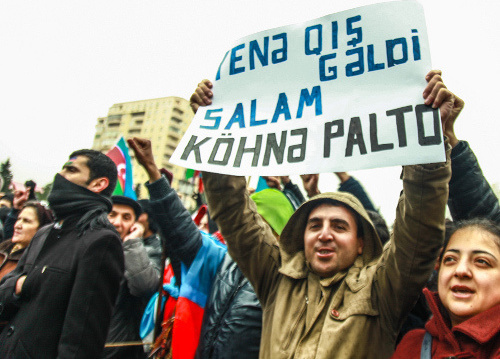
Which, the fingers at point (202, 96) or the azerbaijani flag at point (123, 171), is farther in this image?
the azerbaijani flag at point (123, 171)

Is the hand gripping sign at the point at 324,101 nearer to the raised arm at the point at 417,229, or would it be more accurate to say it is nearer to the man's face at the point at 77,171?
the raised arm at the point at 417,229

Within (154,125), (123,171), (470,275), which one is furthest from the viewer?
(154,125)

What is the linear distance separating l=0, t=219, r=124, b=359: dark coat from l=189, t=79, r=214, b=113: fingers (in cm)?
88

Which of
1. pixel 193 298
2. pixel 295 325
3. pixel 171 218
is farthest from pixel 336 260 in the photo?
pixel 171 218

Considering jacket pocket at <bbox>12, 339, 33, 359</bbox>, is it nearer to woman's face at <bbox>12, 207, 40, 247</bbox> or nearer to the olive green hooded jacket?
the olive green hooded jacket

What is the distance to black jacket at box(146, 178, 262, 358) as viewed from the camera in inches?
78.3

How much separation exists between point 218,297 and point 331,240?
0.79 metres

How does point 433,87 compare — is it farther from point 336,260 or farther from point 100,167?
point 100,167

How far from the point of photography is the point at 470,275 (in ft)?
4.63

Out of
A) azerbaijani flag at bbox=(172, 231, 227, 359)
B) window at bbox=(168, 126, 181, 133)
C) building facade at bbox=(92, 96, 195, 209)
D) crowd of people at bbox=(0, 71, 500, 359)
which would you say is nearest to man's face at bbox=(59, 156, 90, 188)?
crowd of people at bbox=(0, 71, 500, 359)

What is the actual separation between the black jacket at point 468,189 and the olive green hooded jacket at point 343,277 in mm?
424

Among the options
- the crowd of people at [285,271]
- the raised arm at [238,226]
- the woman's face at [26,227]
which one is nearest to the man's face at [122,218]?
the woman's face at [26,227]

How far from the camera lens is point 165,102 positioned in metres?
69.8

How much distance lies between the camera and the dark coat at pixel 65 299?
5.96 feet
